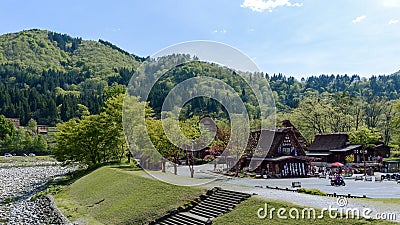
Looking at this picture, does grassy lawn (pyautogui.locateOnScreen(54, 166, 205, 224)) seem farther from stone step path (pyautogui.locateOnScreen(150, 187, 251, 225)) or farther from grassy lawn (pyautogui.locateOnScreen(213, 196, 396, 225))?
grassy lawn (pyautogui.locateOnScreen(213, 196, 396, 225))

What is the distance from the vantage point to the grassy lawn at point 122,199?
66.4 ft

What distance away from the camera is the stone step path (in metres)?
17.8

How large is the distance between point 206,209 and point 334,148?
1491 inches

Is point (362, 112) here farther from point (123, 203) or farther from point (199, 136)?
point (123, 203)

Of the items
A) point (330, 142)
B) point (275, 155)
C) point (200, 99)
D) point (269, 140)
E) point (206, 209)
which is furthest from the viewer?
point (200, 99)

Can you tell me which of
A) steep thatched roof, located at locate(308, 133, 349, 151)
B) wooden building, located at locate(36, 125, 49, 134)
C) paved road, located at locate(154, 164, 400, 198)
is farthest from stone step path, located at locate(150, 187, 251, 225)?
wooden building, located at locate(36, 125, 49, 134)

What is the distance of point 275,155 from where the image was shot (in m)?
38.8

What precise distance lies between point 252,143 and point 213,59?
60.5 ft

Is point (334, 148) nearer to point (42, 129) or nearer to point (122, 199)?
point (122, 199)

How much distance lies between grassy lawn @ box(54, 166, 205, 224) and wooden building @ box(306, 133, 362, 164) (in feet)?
107

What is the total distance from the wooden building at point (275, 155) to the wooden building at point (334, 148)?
12827mm

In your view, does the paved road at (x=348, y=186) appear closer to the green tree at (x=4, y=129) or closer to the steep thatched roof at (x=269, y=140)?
the steep thatched roof at (x=269, y=140)

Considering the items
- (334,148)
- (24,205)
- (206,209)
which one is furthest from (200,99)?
(206,209)

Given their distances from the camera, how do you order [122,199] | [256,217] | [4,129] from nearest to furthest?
[256,217], [122,199], [4,129]
